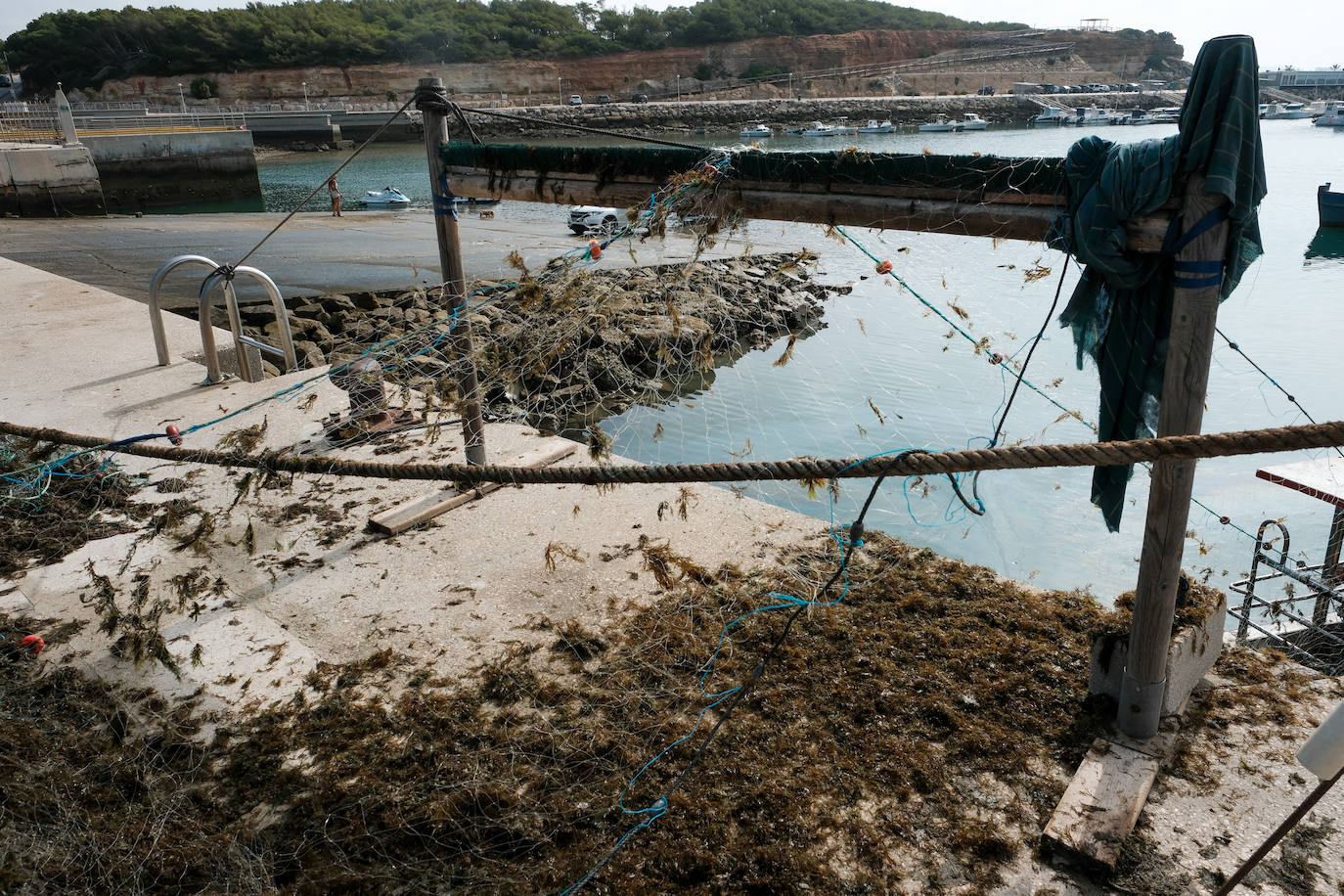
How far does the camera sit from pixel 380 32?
86.2 metres

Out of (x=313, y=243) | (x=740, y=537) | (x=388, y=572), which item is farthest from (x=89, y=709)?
(x=313, y=243)

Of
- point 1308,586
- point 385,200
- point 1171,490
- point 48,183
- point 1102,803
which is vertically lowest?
point 1308,586

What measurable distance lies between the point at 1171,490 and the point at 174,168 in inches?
1412

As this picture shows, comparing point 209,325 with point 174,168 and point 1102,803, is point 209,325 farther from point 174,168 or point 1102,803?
point 174,168

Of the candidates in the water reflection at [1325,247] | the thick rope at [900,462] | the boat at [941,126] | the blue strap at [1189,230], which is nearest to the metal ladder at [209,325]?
the thick rope at [900,462]

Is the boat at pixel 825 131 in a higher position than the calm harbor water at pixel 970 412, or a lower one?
higher

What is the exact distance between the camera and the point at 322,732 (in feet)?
9.84

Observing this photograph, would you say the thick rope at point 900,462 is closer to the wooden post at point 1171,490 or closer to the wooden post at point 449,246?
the wooden post at point 1171,490

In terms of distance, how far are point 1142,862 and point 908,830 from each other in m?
0.64

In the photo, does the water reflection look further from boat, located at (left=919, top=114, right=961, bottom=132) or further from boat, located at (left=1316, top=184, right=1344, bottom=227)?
boat, located at (left=919, top=114, right=961, bottom=132)

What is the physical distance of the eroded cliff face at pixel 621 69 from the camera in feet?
253

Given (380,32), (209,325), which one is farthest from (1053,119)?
(209,325)

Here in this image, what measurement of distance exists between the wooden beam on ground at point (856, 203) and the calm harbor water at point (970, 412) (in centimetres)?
173

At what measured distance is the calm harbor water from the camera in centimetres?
768
